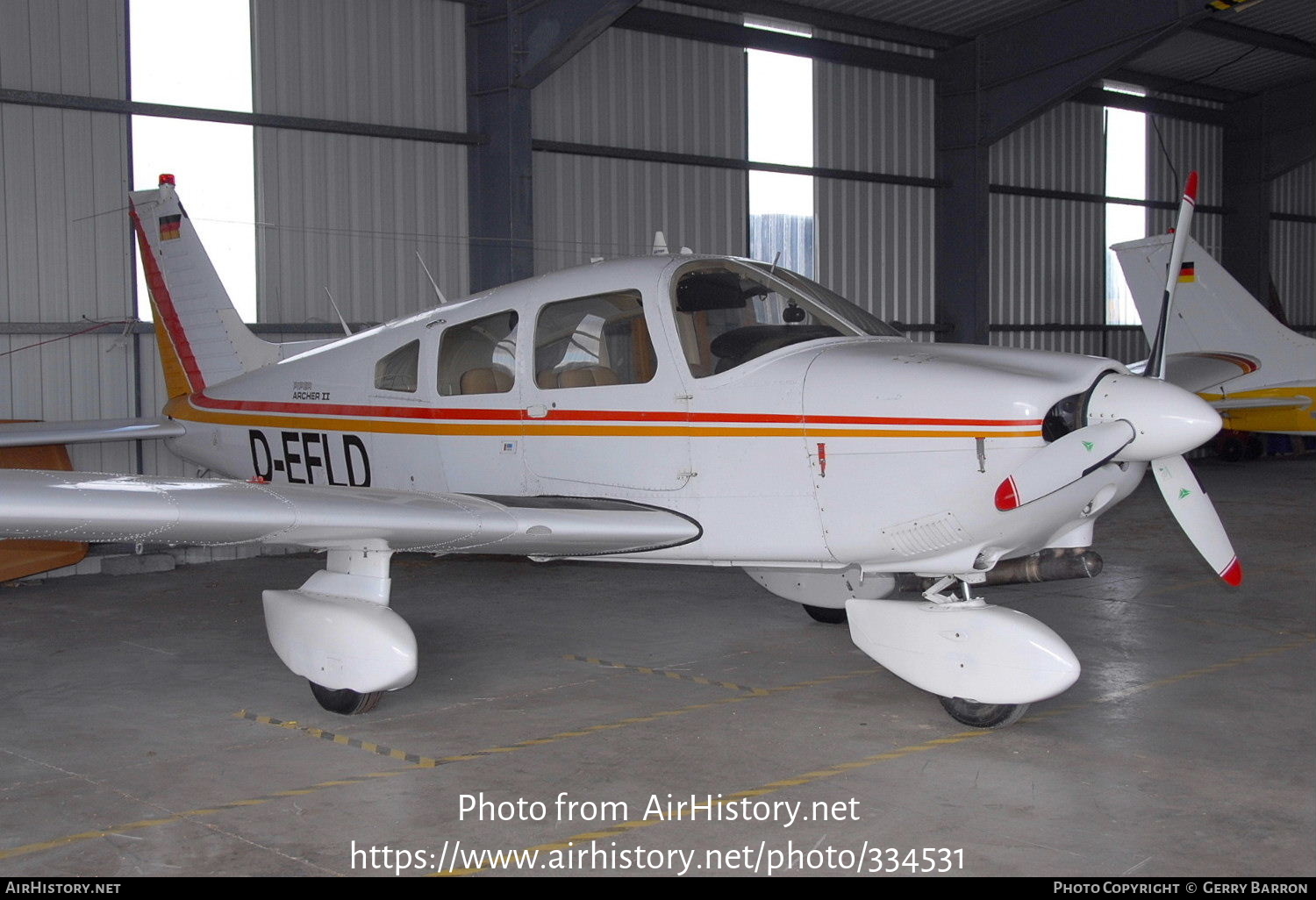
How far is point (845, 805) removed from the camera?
4156 millimetres

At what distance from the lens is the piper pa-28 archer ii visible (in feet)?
15.2

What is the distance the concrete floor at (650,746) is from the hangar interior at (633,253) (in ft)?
0.08

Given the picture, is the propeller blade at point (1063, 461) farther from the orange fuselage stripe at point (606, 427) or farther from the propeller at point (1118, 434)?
the orange fuselage stripe at point (606, 427)

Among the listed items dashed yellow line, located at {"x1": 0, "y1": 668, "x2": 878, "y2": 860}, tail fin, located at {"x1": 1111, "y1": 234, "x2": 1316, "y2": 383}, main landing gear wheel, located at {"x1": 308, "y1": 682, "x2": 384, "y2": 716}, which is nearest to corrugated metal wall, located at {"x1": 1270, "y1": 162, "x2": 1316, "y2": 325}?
tail fin, located at {"x1": 1111, "y1": 234, "x2": 1316, "y2": 383}

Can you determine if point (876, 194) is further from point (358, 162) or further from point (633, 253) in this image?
point (358, 162)

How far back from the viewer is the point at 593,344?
583 cm

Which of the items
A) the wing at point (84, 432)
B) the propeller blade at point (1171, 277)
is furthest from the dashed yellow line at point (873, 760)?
the wing at point (84, 432)

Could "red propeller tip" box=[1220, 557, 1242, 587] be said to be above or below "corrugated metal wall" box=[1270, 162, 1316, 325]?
below

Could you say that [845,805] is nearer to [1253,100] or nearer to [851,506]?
[851,506]

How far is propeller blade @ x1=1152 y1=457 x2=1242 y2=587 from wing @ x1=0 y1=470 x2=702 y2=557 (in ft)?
6.53

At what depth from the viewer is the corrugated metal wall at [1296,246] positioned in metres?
21.0

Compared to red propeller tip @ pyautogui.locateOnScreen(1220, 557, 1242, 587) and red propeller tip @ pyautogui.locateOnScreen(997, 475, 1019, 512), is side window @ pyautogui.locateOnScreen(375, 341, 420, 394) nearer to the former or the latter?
red propeller tip @ pyautogui.locateOnScreen(997, 475, 1019, 512)

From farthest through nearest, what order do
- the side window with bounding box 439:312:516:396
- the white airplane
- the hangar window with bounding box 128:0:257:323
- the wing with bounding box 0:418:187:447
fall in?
1. the white airplane
2. the hangar window with bounding box 128:0:257:323
3. the wing with bounding box 0:418:187:447
4. the side window with bounding box 439:312:516:396

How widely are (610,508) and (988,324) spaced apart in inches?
459
